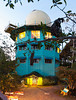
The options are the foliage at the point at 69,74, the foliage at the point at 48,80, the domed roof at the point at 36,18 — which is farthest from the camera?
the domed roof at the point at 36,18

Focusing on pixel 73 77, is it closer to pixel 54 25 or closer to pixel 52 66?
pixel 52 66

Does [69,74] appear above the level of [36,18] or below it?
below

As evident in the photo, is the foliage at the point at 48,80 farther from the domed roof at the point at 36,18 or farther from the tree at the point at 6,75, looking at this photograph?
the tree at the point at 6,75

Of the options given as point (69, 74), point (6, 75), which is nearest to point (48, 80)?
point (69, 74)

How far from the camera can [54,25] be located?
9.55 feet

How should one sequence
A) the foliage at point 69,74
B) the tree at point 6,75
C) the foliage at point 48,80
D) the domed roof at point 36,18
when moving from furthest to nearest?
the domed roof at point 36,18
the foliage at point 48,80
the foliage at point 69,74
the tree at point 6,75

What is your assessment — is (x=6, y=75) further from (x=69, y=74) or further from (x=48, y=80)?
(x=48, y=80)

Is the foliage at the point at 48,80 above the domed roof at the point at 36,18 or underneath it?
underneath

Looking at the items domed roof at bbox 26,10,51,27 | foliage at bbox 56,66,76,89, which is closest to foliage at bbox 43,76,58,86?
foliage at bbox 56,66,76,89

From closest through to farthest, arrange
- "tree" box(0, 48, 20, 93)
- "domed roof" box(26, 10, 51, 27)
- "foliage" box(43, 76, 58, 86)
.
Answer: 1. "tree" box(0, 48, 20, 93)
2. "foliage" box(43, 76, 58, 86)
3. "domed roof" box(26, 10, 51, 27)

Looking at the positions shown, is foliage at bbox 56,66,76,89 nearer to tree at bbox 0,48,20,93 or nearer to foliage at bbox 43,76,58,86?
tree at bbox 0,48,20,93

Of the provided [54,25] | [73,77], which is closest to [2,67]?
[73,77]

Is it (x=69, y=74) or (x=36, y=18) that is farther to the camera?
(x=36, y=18)

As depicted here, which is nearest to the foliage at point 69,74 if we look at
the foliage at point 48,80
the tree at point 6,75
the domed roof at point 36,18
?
the tree at point 6,75
